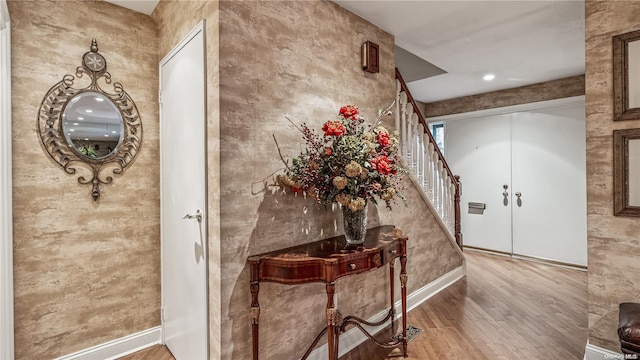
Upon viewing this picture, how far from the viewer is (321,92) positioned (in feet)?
7.36

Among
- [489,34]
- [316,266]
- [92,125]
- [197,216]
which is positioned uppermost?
[489,34]

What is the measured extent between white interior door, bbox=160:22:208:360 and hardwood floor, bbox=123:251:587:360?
461mm

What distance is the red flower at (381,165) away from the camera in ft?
6.09

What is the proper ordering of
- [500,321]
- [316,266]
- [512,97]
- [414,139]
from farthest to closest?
[512,97]
[414,139]
[500,321]
[316,266]

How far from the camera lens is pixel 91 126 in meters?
2.20

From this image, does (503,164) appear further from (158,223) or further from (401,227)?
(158,223)

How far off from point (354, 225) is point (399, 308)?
1340 mm

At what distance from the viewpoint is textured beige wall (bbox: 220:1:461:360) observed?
1.74 metres

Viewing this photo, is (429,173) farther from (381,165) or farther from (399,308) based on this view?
(381,165)

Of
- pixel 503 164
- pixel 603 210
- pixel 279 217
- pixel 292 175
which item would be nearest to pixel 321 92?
pixel 292 175

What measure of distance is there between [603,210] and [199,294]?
104 inches

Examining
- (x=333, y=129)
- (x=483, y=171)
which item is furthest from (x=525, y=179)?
(x=333, y=129)

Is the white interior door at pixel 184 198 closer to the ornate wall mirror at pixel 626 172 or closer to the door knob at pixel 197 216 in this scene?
the door knob at pixel 197 216

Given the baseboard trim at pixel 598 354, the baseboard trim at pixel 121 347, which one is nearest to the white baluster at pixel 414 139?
the baseboard trim at pixel 598 354
